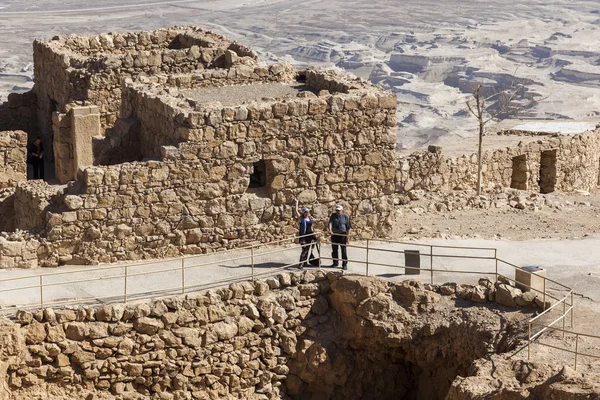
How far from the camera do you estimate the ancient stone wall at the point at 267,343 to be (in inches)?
738

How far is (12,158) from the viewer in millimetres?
26875

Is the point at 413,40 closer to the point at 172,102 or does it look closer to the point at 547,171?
the point at 547,171

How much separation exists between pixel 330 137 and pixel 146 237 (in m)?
3.52

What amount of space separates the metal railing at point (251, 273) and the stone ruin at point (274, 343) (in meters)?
0.39

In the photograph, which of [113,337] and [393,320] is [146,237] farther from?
[393,320]

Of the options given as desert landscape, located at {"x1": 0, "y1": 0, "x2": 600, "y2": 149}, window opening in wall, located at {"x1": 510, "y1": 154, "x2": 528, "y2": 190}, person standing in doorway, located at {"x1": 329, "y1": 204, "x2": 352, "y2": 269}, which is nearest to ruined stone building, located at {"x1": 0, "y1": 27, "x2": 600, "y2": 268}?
person standing in doorway, located at {"x1": 329, "y1": 204, "x2": 352, "y2": 269}

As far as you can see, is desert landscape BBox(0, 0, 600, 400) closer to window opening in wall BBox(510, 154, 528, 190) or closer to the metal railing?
the metal railing

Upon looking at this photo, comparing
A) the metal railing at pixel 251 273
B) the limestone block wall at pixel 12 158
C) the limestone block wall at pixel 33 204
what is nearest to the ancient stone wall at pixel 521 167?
the limestone block wall at pixel 12 158

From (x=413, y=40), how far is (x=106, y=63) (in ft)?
214

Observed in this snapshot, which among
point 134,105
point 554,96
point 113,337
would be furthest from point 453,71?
point 113,337

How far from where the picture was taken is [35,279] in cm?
2005

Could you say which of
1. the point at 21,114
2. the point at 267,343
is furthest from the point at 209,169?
the point at 21,114

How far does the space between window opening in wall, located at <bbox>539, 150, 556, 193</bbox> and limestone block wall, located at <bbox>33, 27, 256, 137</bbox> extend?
10.8 m

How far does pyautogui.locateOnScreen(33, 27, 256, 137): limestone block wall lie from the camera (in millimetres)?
27547
